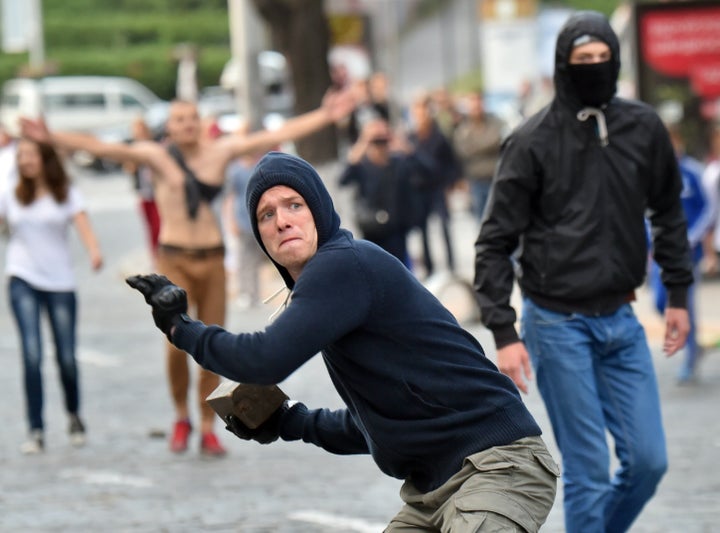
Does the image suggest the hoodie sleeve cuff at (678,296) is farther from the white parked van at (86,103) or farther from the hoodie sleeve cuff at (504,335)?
the white parked van at (86,103)

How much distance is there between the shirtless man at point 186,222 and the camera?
9.39 metres

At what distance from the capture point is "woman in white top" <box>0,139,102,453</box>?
384 inches

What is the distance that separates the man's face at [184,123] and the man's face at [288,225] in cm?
532

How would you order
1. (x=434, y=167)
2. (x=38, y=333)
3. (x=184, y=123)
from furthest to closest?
(x=434, y=167) → (x=38, y=333) → (x=184, y=123)

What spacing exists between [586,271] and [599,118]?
53cm

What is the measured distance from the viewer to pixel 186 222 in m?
9.45

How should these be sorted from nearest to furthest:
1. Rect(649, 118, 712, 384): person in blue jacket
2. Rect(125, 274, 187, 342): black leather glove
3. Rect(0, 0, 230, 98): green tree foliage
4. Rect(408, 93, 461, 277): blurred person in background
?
1. Rect(125, 274, 187, 342): black leather glove
2. Rect(649, 118, 712, 384): person in blue jacket
3. Rect(408, 93, 461, 277): blurred person in background
4. Rect(0, 0, 230, 98): green tree foliage

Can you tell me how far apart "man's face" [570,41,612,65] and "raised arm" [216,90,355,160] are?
4.07m

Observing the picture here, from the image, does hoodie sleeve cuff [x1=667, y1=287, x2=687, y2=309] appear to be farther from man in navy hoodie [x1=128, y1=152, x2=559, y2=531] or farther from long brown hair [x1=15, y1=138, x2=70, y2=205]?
long brown hair [x1=15, y1=138, x2=70, y2=205]

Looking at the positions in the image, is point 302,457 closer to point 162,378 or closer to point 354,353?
point 162,378

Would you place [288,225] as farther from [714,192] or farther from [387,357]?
[714,192]

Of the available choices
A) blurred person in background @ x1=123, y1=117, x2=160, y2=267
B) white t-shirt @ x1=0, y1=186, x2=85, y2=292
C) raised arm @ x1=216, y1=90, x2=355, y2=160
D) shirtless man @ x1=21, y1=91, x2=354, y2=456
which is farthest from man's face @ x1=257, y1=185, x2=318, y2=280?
blurred person in background @ x1=123, y1=117, x2=160, y2=267

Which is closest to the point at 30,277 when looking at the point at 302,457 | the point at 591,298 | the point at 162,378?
the point at 302,457

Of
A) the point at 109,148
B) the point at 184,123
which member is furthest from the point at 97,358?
the point at 184,123
